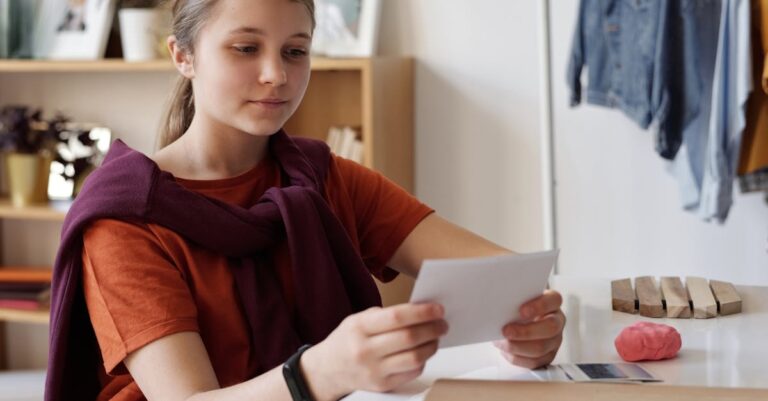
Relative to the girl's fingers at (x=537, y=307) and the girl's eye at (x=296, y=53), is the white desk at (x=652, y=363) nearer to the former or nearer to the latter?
the girl's fingers at (x=537, y=307)

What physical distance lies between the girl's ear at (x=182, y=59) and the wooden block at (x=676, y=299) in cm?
72

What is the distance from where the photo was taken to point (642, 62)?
9.24 ft

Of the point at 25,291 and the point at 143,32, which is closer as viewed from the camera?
the point at 143,32

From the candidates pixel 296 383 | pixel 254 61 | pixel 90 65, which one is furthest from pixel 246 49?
pixel 90 65

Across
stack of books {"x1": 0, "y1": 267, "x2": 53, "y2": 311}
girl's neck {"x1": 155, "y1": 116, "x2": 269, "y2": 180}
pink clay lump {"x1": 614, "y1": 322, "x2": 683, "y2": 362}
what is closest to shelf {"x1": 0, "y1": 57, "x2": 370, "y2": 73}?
stack of books {"x1": 0, "y1": 267, "x2": 53, "y2": 311}

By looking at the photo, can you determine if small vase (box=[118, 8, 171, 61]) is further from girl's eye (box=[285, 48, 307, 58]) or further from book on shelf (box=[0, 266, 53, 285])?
girl's eye (box=[285, 48, 307, 58])

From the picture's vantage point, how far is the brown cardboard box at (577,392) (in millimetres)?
1095

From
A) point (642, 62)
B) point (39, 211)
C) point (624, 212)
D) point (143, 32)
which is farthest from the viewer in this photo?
point (39, 211)

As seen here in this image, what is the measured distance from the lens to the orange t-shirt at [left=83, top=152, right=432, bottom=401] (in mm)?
1360

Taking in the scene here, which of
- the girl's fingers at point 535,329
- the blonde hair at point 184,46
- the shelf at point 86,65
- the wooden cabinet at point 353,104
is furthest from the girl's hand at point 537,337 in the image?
the shelf at point 86,65

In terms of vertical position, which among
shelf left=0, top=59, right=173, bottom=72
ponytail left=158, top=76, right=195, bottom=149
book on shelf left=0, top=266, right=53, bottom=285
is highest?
shelf left=0, top=59, right=173, bottom=72

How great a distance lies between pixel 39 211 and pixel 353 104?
3.32 feet

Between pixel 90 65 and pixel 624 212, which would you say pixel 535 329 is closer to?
pixel 624 212

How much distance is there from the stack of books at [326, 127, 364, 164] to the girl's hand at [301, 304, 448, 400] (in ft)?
6.79
